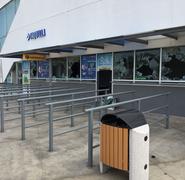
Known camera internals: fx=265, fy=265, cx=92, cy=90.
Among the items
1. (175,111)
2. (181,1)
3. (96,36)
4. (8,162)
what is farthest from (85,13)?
(8,162)

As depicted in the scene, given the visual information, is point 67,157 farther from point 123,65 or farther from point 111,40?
point 123,65

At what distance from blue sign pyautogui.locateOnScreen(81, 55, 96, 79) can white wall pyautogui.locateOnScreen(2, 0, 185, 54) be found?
33.4 inches

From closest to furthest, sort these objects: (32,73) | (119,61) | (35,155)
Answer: (35,155) < (119,61) < (32,73)

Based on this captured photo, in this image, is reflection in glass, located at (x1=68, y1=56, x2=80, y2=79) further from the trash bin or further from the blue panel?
the trash bin

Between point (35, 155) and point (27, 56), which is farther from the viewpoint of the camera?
point (27, 56)

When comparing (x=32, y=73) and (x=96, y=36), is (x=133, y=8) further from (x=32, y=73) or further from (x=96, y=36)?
(x=32, y=73)

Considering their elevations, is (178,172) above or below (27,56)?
below

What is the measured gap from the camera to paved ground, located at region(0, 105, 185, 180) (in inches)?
167

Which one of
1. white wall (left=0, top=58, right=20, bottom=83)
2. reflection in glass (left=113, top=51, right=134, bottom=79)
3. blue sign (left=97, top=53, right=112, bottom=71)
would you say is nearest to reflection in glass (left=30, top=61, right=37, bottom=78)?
white wall (left=0, top=58, right=20, bottom=83)

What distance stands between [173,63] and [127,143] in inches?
220

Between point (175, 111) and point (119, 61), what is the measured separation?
3.01 meters

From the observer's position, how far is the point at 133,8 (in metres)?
9.43

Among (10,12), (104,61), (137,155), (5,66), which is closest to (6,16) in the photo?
(10,12)

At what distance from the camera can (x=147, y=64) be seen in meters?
9.43
